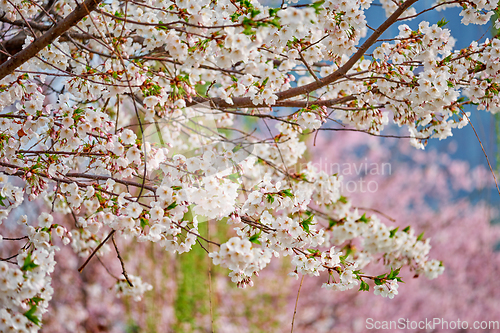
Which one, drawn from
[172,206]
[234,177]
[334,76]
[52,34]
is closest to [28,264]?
[172,206]

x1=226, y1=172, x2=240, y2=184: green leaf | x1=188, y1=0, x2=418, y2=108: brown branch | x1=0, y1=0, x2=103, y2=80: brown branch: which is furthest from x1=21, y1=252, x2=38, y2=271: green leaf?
x1=188, y1=0, x2=418, y2=108: brown branch

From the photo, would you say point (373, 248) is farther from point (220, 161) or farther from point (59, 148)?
point (59, 148)

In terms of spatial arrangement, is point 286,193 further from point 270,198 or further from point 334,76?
point 334,76

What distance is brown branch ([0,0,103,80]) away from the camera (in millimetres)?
1257

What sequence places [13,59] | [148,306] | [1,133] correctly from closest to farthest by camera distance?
[13,59] → [1,133] → [148,306]

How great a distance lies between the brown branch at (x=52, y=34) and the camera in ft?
4.12

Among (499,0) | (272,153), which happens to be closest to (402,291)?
(272,153)

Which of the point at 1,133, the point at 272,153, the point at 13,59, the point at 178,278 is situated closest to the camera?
the point at 13,59

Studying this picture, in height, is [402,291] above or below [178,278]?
above

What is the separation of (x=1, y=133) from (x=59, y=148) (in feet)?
0.85

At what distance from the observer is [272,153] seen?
262cm

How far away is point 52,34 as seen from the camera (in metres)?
1.31

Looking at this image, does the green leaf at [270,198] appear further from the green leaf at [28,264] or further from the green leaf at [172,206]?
the green leaf at [28,264]

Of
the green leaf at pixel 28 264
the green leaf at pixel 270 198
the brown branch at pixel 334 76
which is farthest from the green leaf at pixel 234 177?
the green leaf at pixel 28 264
